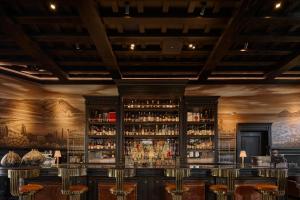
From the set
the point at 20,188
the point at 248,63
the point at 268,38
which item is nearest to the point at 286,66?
the point at 248,63

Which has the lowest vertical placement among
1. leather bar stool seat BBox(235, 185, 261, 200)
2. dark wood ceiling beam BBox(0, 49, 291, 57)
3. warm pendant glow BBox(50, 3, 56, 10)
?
leather bar stool seat BBox(235, 185, 261, 200)

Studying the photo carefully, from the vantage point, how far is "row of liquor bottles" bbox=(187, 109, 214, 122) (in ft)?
32.1

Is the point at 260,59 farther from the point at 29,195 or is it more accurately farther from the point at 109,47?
the point at 29,195

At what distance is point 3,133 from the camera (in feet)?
35.2

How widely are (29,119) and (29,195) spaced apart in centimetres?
527

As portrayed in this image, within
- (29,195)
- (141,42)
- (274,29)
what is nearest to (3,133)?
(29,195)

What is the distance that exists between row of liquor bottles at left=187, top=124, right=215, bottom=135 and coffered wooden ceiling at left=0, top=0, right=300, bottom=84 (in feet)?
4.72

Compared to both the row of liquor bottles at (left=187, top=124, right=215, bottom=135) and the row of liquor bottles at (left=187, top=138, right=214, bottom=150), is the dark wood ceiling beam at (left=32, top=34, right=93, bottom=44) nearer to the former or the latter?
the row of liquor bottles at (left=187, top=124, right=215, bottom=135)

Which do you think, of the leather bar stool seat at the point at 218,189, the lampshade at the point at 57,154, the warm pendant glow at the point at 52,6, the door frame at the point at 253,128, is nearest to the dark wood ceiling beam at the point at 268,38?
the leather bar stool seat at the point at 218,189

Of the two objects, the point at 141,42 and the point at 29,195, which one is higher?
the point at 141,42

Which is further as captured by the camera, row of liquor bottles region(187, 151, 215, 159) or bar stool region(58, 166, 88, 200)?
row of liquor bottles region(187, 151, 215, 159)

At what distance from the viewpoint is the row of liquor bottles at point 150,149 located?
9.57 meters

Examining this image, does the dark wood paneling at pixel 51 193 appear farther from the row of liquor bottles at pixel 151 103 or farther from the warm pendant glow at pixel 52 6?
the warm pendant glow at pixel 52 6

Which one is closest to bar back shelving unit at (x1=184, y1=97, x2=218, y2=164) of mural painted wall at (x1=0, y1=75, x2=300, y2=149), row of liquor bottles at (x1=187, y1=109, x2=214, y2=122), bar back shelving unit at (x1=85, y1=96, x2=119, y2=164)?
row of liquor bottles at (x1=187, y1=109, x2=214, y2=122)
